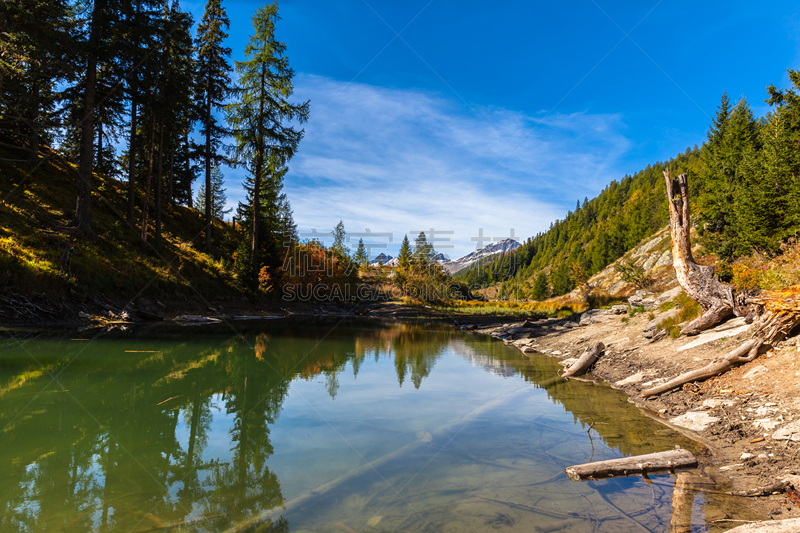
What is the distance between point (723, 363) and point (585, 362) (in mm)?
4222

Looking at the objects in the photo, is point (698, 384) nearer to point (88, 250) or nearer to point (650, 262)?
point (88, 250)

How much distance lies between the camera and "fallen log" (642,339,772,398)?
24.6 ft

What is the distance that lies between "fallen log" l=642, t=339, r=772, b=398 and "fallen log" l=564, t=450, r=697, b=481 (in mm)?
3748

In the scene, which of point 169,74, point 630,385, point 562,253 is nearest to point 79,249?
point 169,74

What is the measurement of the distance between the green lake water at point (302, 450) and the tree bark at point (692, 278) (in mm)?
3779

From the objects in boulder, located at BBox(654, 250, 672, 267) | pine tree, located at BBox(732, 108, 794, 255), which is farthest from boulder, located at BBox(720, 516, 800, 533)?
boulder, located at BBox(654, 250, 672, 267)

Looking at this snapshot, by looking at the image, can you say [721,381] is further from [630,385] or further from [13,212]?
[13,212]

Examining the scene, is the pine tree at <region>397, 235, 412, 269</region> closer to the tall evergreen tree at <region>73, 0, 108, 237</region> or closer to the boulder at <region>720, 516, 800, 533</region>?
the tall evergreen tree at <region>73, 0, 108, 237</region>

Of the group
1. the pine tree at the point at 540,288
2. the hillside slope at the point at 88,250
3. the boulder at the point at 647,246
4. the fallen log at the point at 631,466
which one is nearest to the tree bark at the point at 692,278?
the fallen log at the point at 631,466

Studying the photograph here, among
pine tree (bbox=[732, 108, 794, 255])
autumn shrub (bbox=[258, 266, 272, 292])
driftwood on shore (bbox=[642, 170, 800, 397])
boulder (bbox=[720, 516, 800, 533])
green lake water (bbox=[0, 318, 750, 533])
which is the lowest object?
green lake water (bbox=[0, 318, 750, 533])

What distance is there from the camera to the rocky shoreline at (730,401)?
4.38m

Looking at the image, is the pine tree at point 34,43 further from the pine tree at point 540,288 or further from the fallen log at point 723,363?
the pine tree at point 540,288

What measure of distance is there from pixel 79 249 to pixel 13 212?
3.28 metres

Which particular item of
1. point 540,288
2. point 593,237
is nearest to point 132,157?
point 540,288
